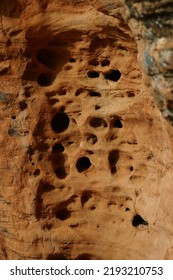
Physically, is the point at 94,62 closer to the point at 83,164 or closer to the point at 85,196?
the point at 83,164

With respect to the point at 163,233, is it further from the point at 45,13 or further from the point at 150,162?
the point at 45,13

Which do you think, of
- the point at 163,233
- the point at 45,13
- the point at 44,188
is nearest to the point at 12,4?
the point at 45,13


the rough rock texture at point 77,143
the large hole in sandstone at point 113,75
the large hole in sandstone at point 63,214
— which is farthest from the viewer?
the large hole in sandstone at point 63,214

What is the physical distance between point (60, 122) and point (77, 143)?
0.57 ft

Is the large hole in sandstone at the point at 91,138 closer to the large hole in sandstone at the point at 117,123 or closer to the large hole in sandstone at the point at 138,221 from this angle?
the large hole in sandstone at the point at 117,123

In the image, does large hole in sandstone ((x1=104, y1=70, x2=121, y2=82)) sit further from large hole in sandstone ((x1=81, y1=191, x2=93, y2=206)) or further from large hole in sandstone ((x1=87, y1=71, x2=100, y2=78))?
large hole in sandstone ((x1=81, y1=191, x2=93, y2=206))

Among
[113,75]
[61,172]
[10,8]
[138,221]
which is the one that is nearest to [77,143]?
[61,172]

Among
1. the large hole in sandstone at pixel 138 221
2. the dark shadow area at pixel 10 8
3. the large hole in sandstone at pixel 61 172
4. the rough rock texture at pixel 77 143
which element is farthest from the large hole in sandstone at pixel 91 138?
the dark shadow area at pixel 10 8

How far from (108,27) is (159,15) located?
85 cm

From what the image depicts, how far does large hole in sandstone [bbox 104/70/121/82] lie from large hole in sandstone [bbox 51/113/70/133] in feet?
1.13

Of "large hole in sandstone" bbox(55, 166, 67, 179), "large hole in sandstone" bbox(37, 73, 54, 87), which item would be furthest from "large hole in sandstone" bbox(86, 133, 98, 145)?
"large hole in sandstone" bbox(37, 73, 54, 87)

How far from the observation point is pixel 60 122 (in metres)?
3.31

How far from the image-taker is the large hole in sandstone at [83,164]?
3259 millimetres

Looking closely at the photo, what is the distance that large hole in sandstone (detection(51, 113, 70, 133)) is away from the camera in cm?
327
